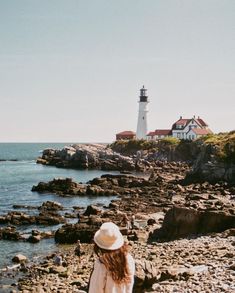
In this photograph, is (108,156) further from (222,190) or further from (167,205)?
(167,205)

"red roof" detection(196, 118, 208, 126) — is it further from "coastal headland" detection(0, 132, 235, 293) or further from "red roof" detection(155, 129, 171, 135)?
"coastal headland" detection(0, 132, 235, 293)

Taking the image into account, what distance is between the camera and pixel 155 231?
31.1 metres

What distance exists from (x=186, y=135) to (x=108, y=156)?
32.7 meters

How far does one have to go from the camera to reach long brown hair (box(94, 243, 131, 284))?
19.1 feet

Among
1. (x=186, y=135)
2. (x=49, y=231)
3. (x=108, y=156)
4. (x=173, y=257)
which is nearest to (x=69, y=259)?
(x=173, y=257)

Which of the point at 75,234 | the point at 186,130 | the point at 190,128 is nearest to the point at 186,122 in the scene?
the point at 186,130

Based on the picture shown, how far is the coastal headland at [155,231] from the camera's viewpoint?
17688 millimetres

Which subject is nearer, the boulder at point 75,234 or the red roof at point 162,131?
the boulder at point 75,234

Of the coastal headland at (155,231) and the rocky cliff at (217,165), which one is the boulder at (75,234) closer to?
the coastal headland at (155,231)

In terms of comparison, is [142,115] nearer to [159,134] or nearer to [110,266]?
[159,134]

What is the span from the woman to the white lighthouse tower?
452 ft

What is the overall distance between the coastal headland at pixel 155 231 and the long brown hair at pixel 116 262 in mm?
10582

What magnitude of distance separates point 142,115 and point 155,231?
11352cm

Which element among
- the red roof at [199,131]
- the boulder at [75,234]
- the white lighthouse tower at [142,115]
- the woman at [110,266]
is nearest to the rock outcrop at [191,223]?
the boulder at [75,234]
